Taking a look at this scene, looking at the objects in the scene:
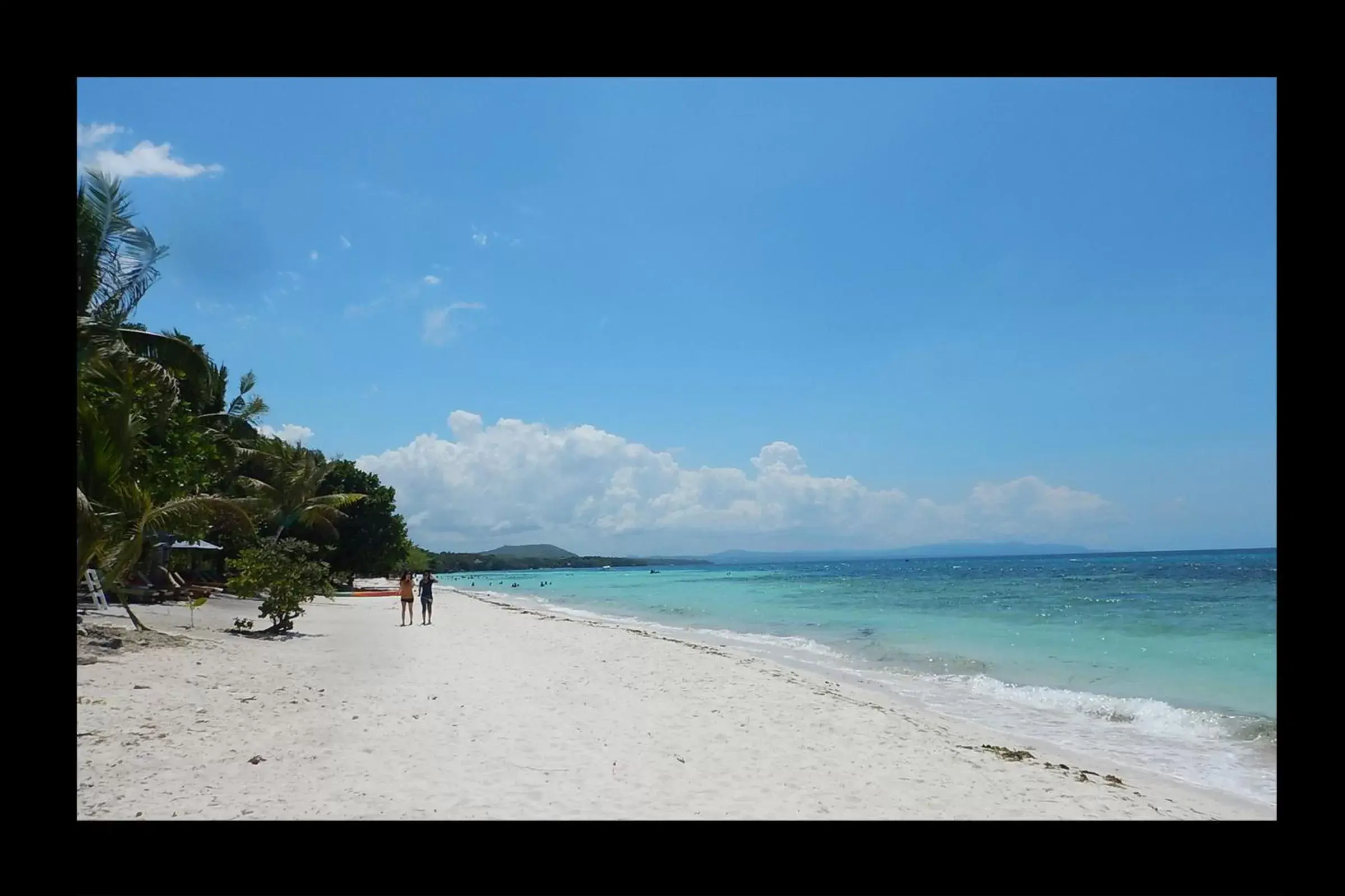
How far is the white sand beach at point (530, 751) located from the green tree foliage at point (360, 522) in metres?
29.2

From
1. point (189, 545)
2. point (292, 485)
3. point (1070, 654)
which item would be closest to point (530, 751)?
point (1070, 654)

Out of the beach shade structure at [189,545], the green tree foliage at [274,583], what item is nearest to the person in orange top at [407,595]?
the green tree foliage at [274,583]

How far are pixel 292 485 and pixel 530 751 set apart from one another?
28.0 m

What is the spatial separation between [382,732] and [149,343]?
427 inches

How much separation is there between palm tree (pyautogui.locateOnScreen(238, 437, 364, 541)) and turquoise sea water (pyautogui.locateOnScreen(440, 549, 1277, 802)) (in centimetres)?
1050

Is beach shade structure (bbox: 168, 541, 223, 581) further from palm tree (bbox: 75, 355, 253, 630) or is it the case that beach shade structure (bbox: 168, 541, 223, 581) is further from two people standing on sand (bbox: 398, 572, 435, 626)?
palm tree (bbox: 75, 355, 253, 630)

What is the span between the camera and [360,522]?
37.8 m

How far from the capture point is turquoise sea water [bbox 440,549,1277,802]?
24.7ft

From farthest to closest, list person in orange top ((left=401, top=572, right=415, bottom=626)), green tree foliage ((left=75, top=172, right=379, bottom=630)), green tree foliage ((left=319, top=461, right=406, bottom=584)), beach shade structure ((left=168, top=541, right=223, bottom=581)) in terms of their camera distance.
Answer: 1. green tree foliage ((left=319, top=461, right=406, bottom=584))
2. beach shade structure ((left=168, top=541, right=223, bottom=581))
3. person in orange top ((left=401, top=572, right=415, bottom=626))
4. green tree foliage ((left=75, top=172, right=379, bottom=630))

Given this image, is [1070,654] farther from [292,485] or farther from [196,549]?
[292,485]

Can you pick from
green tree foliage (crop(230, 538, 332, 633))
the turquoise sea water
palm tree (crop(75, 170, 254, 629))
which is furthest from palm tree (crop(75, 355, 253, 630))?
the turquoise sea water

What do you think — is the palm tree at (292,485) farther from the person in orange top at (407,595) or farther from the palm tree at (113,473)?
the palm tree at (113,473)
